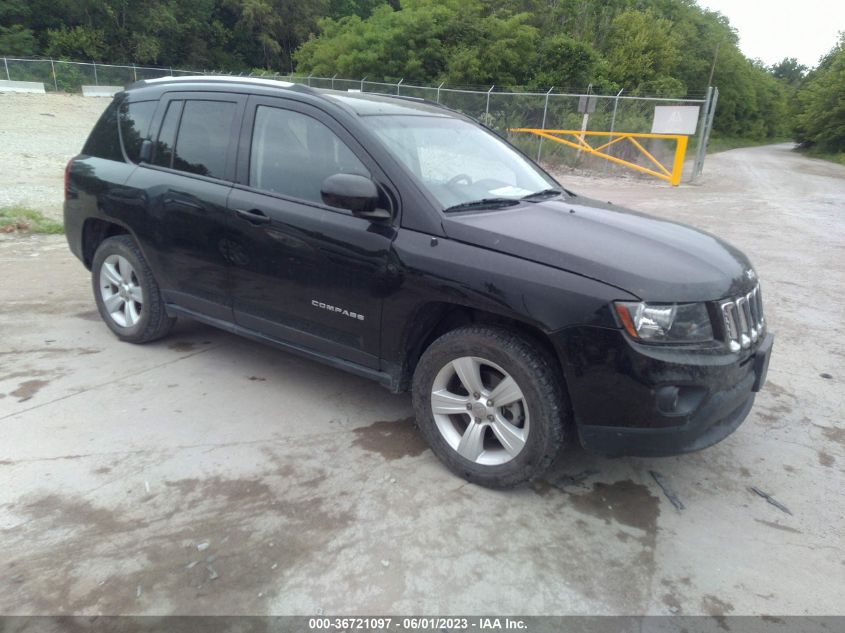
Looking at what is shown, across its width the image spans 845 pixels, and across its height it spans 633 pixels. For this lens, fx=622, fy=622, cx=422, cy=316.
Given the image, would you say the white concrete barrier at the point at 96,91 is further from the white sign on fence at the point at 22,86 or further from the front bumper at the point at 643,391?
the front bumper at the point at 643,391

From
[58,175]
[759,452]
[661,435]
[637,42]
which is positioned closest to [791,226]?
[759,452]

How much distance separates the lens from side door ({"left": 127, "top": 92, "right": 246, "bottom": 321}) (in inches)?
154

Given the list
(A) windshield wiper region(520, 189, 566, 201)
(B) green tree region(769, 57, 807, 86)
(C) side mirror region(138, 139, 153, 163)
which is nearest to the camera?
(A) windshield wiper region(520, 189, 566, 201)

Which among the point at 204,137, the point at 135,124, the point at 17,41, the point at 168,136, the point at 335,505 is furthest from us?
the point at 17,41

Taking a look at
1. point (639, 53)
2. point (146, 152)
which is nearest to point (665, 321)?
point (146, 152)

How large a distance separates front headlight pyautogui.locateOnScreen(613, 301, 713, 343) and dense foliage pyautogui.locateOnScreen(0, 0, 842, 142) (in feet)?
85.1

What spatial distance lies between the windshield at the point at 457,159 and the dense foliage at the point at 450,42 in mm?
24370

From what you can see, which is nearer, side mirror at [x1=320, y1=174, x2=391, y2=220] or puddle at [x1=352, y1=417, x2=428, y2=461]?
side mirror at [x1=320, y1=174, x2=391, y2=220]

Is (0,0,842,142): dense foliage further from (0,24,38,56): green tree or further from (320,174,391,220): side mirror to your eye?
(320,174,391,220): side mirror

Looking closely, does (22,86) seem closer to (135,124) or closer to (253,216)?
(135,124)

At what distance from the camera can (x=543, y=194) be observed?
3916 millimetres

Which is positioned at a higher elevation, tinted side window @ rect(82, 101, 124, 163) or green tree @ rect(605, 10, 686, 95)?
green tree @ rect(605, 10, 686, 95)

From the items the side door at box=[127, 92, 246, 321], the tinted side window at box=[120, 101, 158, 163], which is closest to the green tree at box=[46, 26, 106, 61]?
the tinted side window at box=[120, 101, 158, 163]

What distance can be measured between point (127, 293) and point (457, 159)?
2.70 meters
